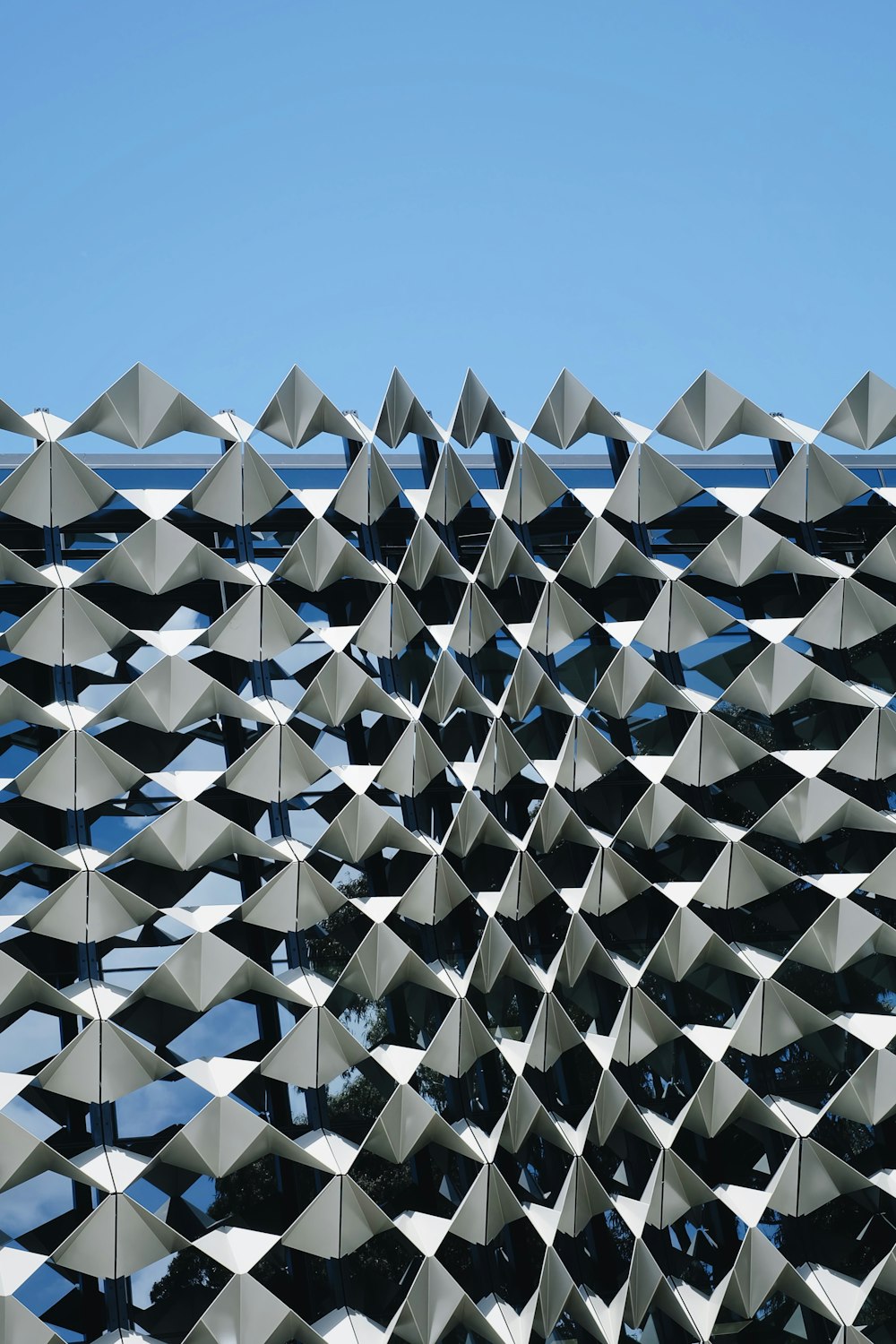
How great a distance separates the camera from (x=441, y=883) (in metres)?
13.3

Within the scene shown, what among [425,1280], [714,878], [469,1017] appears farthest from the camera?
[714,878]

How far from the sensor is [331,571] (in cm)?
1408

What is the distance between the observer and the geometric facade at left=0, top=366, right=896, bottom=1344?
12141mm

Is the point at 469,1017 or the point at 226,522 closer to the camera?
the point at 469,1017

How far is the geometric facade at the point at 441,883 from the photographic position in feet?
39.8

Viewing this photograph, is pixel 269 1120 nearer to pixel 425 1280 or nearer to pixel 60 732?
pixel 425 1280

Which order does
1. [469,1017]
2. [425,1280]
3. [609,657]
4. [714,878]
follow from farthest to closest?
[609,657] → [714,878] → [469,1017] → [425,1280]

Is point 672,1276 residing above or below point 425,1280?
above

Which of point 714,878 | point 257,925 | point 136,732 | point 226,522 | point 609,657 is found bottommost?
point 257,925

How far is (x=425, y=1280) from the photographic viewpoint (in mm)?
11969

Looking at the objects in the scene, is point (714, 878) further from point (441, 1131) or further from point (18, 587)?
point (18, 587)

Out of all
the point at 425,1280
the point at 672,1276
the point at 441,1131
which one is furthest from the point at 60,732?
the point at 672,1276

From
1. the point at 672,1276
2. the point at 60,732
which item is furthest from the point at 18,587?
the point at 672,1276

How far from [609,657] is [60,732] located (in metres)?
5.88
